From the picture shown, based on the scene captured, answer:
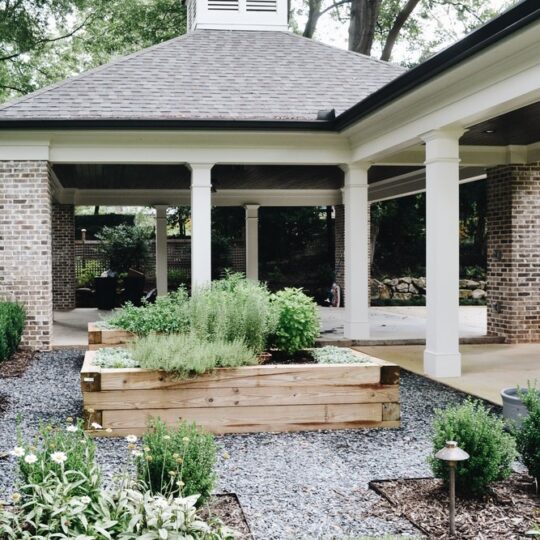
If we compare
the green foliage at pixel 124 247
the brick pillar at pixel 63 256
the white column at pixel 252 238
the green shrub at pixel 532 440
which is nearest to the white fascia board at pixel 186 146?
the brick pillar at pixel 63 256

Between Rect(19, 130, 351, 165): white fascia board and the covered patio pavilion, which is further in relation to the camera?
Rect(19, 130, 351, 165): white fascia board

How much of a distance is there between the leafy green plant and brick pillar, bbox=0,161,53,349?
3.91m

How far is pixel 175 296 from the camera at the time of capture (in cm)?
847

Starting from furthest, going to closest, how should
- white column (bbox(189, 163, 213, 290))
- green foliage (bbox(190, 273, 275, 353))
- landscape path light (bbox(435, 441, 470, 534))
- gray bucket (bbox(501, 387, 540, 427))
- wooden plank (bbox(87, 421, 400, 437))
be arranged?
white column (bbox(189, 163, 213, 290))
green foliage (bbox(190, 273, 275, 353))
wooden plank (bbox(87, 421, 400, 437))
gray bucket (bbox(501, 387, 540, 427))
landscape path light (bbox(435, 441, 470, 534))

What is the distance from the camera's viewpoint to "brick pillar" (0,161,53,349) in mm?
10133

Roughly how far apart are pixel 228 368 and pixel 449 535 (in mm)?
2583

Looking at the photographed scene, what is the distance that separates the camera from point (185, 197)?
56.5 feet

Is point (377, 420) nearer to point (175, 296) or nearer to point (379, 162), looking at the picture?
point (175, 296)

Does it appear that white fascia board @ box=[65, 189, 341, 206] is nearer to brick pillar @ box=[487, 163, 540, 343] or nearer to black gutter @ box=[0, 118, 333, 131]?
black gutter @ box=[0, 118, 333, 131]

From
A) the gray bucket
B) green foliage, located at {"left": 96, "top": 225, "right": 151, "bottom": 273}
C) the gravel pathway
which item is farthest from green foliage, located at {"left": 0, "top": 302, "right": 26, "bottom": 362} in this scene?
green foliage, located at {"left": 96, "top": 225, "right": 151, "bottom": 273}

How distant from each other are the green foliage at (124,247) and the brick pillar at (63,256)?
4475mm

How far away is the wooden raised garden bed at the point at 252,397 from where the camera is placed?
5578mm

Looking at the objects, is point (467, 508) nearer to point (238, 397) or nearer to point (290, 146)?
point (238, 397)

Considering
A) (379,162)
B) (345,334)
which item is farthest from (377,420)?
(379,162)
